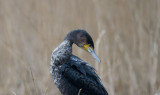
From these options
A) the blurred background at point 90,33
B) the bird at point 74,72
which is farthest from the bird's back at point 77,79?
the blurred background at point 90,33

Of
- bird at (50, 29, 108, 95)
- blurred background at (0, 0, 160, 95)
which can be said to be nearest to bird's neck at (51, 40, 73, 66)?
bird at (50, 29, 108, 95)

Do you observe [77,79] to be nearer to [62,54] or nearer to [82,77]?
[82,77]

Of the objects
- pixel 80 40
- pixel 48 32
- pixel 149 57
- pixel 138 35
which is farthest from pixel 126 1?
pixel 80 40

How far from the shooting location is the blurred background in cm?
307

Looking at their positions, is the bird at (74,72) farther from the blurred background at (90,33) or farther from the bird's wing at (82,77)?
the blurred background at (90,33)

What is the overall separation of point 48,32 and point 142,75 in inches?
37.0

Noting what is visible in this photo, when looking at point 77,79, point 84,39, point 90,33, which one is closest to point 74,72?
point 77,79

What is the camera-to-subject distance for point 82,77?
75.7 inches

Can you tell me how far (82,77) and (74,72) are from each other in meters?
0.05

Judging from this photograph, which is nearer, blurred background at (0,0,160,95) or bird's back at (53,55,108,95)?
bird's back at (53,55,108,95)

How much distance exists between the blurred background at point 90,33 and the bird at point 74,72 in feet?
3.41

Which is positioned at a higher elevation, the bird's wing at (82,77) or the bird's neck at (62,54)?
the bird's neck at (62,54)

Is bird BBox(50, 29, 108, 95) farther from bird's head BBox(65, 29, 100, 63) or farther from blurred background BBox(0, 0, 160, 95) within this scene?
blurred background BBox(0, 0, 160, 95)

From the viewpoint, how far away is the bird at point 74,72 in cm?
190
